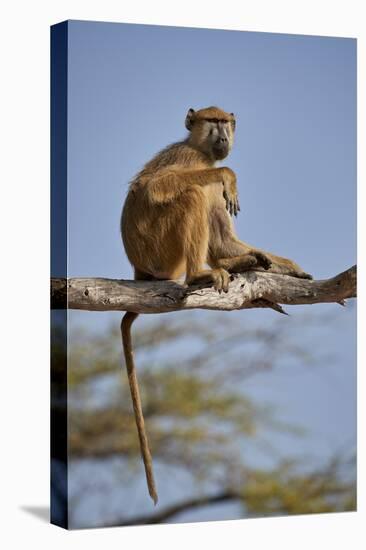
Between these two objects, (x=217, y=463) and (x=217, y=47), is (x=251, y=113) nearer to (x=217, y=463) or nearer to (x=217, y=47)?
(x=217, y=47)

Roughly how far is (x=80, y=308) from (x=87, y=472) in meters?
1.15

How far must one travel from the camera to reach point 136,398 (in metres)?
8.90

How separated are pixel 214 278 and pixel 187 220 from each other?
46cm

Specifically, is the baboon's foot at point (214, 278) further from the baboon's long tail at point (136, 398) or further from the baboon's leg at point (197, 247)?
the baboon's long tail at point (136, 398)

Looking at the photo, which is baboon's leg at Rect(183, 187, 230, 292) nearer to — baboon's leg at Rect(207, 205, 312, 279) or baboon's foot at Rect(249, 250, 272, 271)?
baboon's leg at Rect(207, 205, 312, 279)

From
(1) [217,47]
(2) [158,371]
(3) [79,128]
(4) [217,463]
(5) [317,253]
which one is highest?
(1) [217,47]

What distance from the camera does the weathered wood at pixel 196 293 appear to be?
340 inches

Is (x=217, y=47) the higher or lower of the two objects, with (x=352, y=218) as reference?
higher

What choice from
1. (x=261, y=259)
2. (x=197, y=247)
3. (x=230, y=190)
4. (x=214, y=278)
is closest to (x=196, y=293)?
(x=214, y=278)

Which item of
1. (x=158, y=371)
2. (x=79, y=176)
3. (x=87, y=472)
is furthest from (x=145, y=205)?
(x=87, y=472)

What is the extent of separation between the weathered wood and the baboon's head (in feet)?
3.21

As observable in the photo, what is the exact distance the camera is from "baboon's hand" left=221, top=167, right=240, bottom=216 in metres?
9.16

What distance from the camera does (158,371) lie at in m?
9.45

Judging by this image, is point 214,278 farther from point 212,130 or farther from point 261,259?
point 212,130
